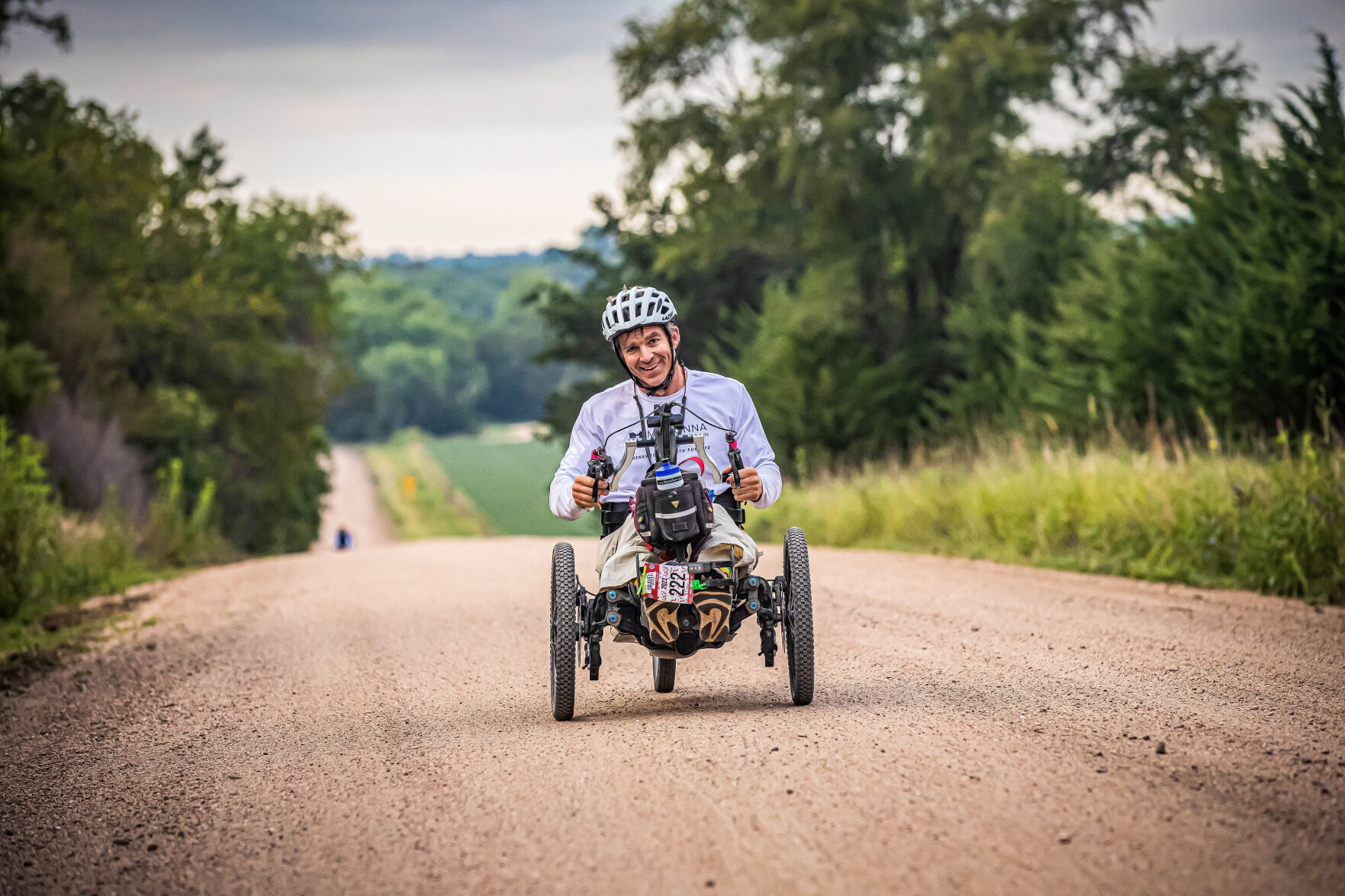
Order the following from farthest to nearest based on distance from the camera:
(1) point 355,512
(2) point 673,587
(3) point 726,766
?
(1) point 355,512
(2) point 673,587
(3) point 726,766

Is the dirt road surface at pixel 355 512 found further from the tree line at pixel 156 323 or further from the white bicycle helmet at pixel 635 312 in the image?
the white bicycle helmet at pixel 635 312

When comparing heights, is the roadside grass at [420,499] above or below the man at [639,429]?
below

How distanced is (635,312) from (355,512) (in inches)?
3450

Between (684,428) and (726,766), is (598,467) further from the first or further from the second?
(726,766)

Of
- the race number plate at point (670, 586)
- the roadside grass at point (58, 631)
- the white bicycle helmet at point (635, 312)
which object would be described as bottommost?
the roadside grass at point (58, 631)

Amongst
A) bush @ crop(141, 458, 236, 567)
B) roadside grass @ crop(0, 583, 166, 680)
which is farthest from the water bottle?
bush @ crop(141, 458, 236, 567)

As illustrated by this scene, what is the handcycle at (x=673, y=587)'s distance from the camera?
5.96m

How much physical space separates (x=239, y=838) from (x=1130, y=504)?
10081 mm

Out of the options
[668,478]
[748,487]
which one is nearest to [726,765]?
[668,478]

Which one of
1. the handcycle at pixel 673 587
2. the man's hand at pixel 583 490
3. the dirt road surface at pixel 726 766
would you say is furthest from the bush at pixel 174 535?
the man's hand at pixel 583 490

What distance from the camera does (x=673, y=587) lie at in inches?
236

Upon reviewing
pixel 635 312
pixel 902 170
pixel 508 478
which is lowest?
pixel 508 478

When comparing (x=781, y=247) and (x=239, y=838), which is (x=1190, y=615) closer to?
(x=239, y=838)

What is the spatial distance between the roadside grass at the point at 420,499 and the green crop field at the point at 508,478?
1236mm
